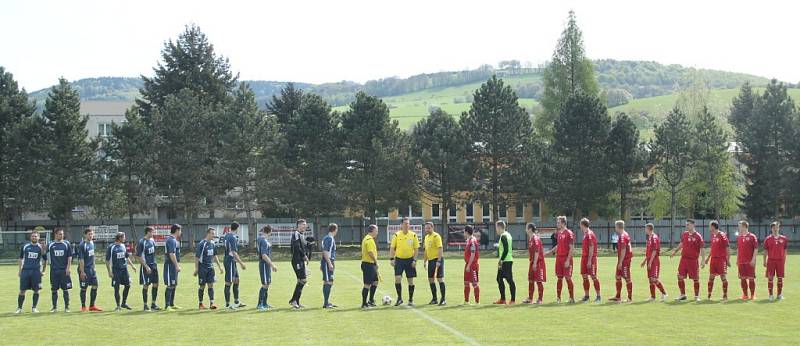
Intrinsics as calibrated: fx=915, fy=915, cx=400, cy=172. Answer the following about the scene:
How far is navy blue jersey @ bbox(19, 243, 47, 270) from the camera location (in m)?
23.7

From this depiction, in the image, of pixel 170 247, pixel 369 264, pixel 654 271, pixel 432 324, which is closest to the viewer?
pixel 432 324

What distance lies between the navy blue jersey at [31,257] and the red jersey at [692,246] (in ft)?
56.2

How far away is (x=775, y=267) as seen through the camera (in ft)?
82.1

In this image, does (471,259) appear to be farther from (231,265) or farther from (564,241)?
(231,265)

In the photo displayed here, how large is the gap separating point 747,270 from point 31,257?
1899 centimetres

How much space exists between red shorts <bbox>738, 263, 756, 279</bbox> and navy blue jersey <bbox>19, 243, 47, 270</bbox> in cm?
1868

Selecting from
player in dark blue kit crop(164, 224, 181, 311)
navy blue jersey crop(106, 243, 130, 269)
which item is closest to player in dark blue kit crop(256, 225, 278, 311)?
player in dark blue kit crop(164, 224, 181, 311)

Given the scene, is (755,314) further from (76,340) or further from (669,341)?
(76,340)

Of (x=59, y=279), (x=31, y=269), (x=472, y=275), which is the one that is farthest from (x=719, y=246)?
(x=31, y=269)

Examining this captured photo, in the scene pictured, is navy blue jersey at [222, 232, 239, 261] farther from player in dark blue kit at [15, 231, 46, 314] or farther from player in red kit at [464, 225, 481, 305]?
player in red kit at [464, 225, 481, 305]

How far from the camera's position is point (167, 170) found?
69.4 m

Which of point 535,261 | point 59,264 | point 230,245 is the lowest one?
point 535,261

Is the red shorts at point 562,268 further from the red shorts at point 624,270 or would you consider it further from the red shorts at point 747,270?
the red shorts at point 747,270

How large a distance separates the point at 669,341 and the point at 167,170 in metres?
57.8
